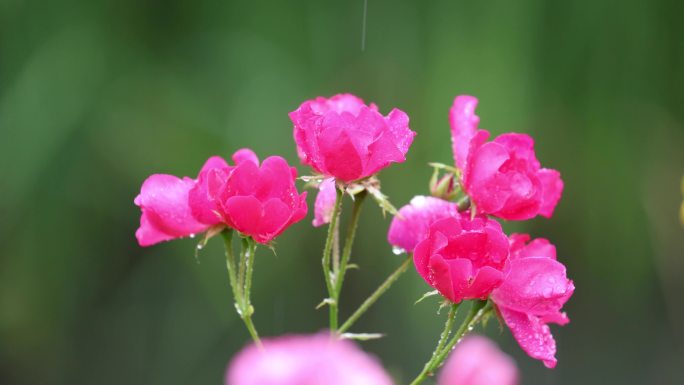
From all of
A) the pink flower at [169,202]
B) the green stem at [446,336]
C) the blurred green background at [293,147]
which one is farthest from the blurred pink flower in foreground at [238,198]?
the blurred green background at [293,147]

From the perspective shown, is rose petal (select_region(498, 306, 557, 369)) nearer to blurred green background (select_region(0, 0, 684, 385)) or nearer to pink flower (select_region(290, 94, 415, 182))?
pink flower (select_region(290, 94, 415, 182))

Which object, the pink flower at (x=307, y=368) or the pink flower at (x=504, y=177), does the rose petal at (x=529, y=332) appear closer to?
the pink flower at (x=504, y=177)

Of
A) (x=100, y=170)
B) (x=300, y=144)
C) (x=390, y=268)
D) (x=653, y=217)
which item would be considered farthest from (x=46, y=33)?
(x=300, y=144)

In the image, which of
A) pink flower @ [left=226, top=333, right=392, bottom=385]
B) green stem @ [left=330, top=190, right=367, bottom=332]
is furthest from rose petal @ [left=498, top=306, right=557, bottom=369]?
pink flower @ [left=226, top=333, right=392, bottom=385]

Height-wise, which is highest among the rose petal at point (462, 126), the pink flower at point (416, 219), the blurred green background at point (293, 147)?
the rose petal at point (462, 126)

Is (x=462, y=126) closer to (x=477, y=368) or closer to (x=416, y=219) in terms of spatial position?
(x=416, y=219)

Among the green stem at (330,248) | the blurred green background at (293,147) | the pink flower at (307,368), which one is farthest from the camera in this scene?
the blurred green background at (293,147)

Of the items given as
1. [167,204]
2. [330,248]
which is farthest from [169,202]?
[330,248]
